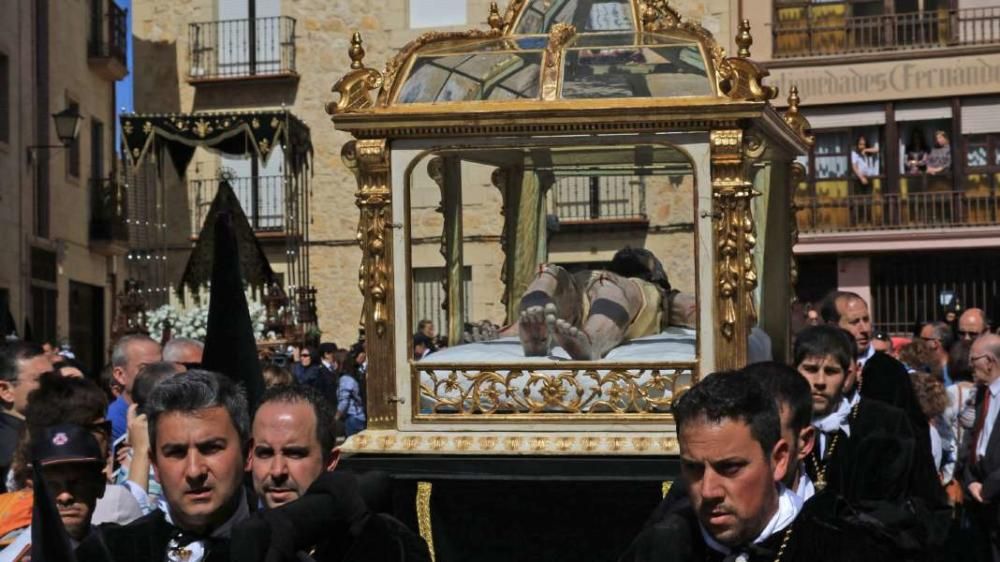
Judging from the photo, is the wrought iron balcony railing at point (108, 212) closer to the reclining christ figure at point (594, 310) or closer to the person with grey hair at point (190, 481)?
the reclining christ figure at point (594, 310)

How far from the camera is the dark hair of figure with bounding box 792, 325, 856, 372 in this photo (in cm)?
611

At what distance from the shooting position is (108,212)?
27.5 m

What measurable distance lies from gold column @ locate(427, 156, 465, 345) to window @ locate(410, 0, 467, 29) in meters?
18.6

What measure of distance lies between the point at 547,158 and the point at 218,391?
14.3 feet

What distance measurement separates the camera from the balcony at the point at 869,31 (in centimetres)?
2862

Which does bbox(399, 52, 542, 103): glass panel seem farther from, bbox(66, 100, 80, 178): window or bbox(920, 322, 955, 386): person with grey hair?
bbox(66, 100, 80, 178): window

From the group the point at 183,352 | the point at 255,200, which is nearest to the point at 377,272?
the point at 183,352

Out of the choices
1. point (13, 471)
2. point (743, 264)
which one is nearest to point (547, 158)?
point (743, 264)

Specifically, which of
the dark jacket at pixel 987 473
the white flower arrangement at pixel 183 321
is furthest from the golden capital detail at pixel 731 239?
the white flower arrangement at pixel 183 321

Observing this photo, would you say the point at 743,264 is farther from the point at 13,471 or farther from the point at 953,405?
the point at 953,405

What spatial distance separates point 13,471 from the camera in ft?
17.3

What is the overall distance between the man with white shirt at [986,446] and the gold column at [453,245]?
2899mm

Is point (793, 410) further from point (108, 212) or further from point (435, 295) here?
point (108, 212)

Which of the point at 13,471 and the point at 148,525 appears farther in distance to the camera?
the point at 13,471
